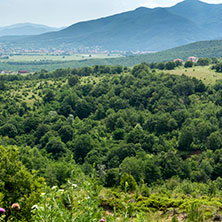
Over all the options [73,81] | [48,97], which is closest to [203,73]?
[73,81]

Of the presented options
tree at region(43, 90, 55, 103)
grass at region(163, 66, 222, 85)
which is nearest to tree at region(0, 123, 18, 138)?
tree at region(43, 90, 55, 103)

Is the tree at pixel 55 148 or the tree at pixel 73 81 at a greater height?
the tree at pixel 73 81

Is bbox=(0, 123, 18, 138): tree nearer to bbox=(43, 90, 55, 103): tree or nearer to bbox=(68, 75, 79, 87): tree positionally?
bbox=(43, 90, 55, 103): tree

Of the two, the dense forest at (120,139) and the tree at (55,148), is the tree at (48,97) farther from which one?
the tree at (55,148)

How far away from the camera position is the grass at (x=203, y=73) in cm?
7712

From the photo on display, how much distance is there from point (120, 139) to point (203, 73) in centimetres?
4221

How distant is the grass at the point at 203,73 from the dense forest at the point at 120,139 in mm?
5600

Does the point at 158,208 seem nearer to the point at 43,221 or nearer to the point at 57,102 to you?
the point at 43,221

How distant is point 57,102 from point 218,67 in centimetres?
5403

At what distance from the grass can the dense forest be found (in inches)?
220

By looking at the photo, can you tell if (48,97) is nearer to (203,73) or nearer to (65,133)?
(65,133)

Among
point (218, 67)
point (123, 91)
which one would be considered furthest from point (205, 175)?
point (218, 67)

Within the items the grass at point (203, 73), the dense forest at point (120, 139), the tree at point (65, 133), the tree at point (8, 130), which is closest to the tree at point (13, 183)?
the dense forest at point (120, 139)

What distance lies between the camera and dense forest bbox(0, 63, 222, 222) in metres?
19.7
